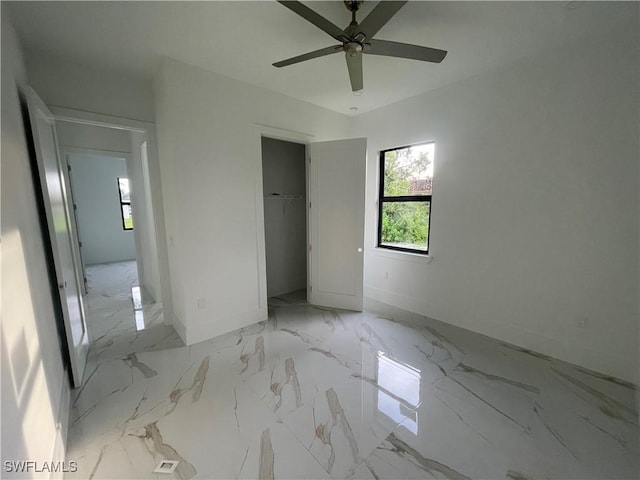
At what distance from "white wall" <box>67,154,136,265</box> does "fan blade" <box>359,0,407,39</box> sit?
263 inches

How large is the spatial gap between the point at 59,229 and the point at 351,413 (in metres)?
2.70

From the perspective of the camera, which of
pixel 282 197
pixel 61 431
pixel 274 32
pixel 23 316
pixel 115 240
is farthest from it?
pixel 115 240

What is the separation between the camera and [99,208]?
652 cm

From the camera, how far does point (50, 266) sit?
2.07 m

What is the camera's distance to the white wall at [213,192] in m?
2.51

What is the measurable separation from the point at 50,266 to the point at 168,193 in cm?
111

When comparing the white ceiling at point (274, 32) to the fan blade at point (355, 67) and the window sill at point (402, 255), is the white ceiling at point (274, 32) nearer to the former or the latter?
Answer: the fan blade at point (355, 67)

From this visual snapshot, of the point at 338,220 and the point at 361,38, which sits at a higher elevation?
the point at 361,38

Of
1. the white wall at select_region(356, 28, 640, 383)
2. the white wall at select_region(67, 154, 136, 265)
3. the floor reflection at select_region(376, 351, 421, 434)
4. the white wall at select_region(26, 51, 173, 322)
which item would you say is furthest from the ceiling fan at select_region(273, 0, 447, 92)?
the white wall at select_region(67, 154, 136, 265)

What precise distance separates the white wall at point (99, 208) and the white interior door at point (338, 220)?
5.04 metres

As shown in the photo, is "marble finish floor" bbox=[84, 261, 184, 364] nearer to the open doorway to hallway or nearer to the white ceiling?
the open doorway to hallway
